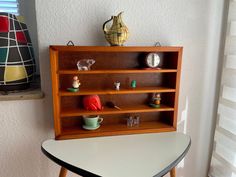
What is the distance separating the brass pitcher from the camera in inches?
40.1

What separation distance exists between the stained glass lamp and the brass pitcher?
0.46m

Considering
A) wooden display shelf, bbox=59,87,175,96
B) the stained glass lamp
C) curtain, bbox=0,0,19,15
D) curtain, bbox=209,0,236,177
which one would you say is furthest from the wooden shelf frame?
curtain, bbox=0,0,19,15

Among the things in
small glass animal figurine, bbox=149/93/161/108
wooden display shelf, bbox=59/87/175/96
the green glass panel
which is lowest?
small glass animal figurine, bbox=149/93/161/108

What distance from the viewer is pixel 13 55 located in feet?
3.43

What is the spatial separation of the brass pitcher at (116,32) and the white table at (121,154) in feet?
1.70

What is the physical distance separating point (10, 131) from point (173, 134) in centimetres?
91

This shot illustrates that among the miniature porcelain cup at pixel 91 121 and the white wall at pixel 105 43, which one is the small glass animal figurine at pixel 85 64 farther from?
the miniature porcelain cup at pixel 91 121

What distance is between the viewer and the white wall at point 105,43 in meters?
1.06

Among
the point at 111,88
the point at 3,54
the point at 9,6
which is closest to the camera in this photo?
the point at 3,54

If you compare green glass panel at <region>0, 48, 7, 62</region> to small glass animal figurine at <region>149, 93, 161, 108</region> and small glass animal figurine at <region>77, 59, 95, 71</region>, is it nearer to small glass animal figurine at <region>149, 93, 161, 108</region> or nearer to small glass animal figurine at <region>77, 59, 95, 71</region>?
small glass animal figurine at <region>77, 59, 95, 71</region>

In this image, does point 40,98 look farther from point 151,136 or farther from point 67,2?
point 151,136

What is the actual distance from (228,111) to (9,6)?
1.52 metres

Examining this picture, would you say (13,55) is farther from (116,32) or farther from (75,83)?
(116,32)

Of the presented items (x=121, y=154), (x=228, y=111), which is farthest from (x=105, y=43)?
(x=228, y=111)
